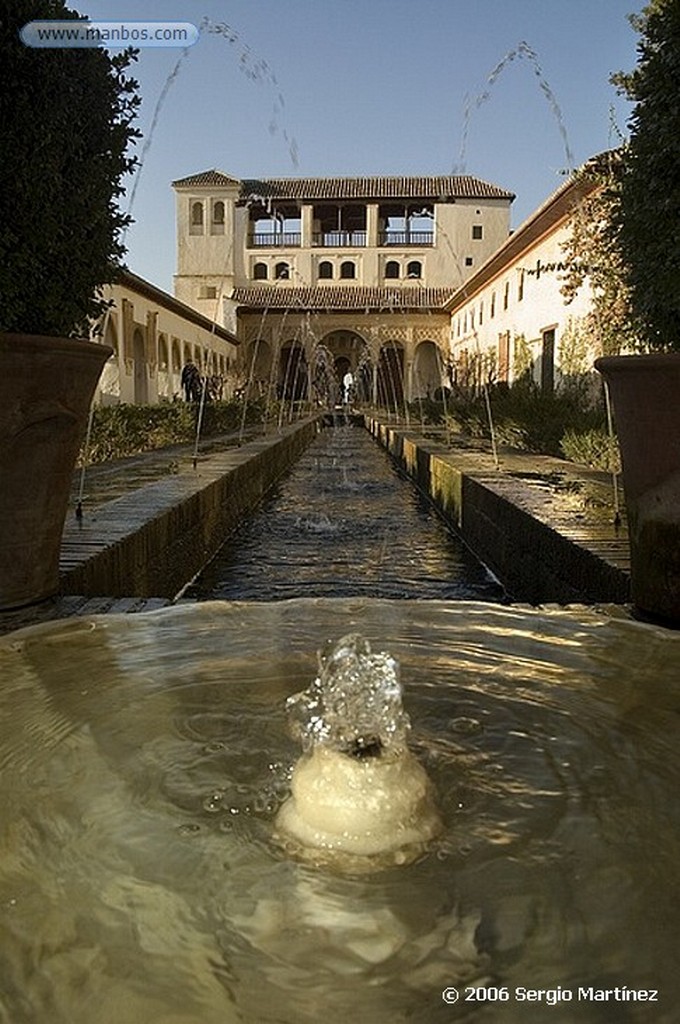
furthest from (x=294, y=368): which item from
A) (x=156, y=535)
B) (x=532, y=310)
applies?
(x=156, y=535)

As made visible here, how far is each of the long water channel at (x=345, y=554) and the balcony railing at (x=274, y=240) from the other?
33.6 meters

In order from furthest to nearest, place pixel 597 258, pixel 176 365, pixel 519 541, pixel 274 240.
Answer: pixel 274 240 → pixel 176 365 → pixel 597 258 → pixel 519 541

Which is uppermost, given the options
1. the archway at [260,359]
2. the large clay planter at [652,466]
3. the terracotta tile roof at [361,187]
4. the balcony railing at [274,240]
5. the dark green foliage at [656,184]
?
the terracotta tile roof at [361,187]

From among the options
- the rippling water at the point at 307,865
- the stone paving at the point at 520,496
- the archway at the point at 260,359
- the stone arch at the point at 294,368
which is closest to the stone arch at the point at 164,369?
the archway at the point at 260,359

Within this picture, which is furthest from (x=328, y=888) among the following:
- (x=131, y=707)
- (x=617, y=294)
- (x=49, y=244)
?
(x=617, y=294)

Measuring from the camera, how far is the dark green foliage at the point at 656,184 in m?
2.70

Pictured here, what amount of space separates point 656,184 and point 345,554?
3.10 metres

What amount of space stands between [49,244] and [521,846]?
2.29 m

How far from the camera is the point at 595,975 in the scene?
34.4 inches

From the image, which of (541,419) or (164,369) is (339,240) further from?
(541,419)

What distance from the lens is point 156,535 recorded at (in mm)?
4168

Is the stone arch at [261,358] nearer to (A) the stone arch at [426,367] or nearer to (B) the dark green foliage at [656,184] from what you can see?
(A) the stone arch at [426,367]

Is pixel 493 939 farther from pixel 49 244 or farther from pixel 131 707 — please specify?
pixel 49 244

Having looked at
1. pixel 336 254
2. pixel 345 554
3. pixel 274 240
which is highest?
pixel 274 240
